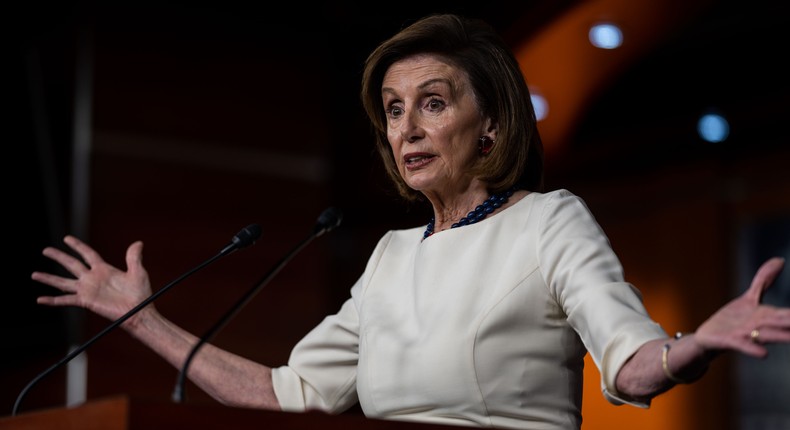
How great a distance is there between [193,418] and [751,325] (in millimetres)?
690

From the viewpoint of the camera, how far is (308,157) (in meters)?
5.56

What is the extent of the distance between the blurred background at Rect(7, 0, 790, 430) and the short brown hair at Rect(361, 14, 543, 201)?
256 centimetres

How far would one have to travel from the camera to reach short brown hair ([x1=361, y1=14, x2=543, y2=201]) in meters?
1.99

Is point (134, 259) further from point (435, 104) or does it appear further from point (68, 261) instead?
point (435, 104)

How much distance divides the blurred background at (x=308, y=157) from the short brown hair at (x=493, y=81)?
8.41 feet

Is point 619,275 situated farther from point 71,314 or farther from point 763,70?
point 763,70

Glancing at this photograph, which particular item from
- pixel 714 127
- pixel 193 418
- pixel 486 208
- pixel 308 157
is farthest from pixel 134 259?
pixel 714 127

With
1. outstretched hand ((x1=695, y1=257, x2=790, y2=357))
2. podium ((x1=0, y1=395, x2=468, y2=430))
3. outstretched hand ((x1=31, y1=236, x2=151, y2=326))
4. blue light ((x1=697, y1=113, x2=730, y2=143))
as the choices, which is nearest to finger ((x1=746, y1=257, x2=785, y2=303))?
outstretched hand ((x1=695, y1=257, x2=790, y2=357))

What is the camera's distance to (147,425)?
4.17 ft

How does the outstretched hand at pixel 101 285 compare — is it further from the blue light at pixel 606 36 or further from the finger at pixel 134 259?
the blue light at pixel 606 36

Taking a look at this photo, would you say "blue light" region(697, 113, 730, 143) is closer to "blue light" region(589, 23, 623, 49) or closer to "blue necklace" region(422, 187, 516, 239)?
"blue light" region(589, 23, 623, 49)

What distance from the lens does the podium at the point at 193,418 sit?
1268mm

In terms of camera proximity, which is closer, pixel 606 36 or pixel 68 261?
pixel 68 261

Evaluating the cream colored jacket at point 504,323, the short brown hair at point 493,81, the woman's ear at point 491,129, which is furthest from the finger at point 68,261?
the woman's ear at point 491,129
